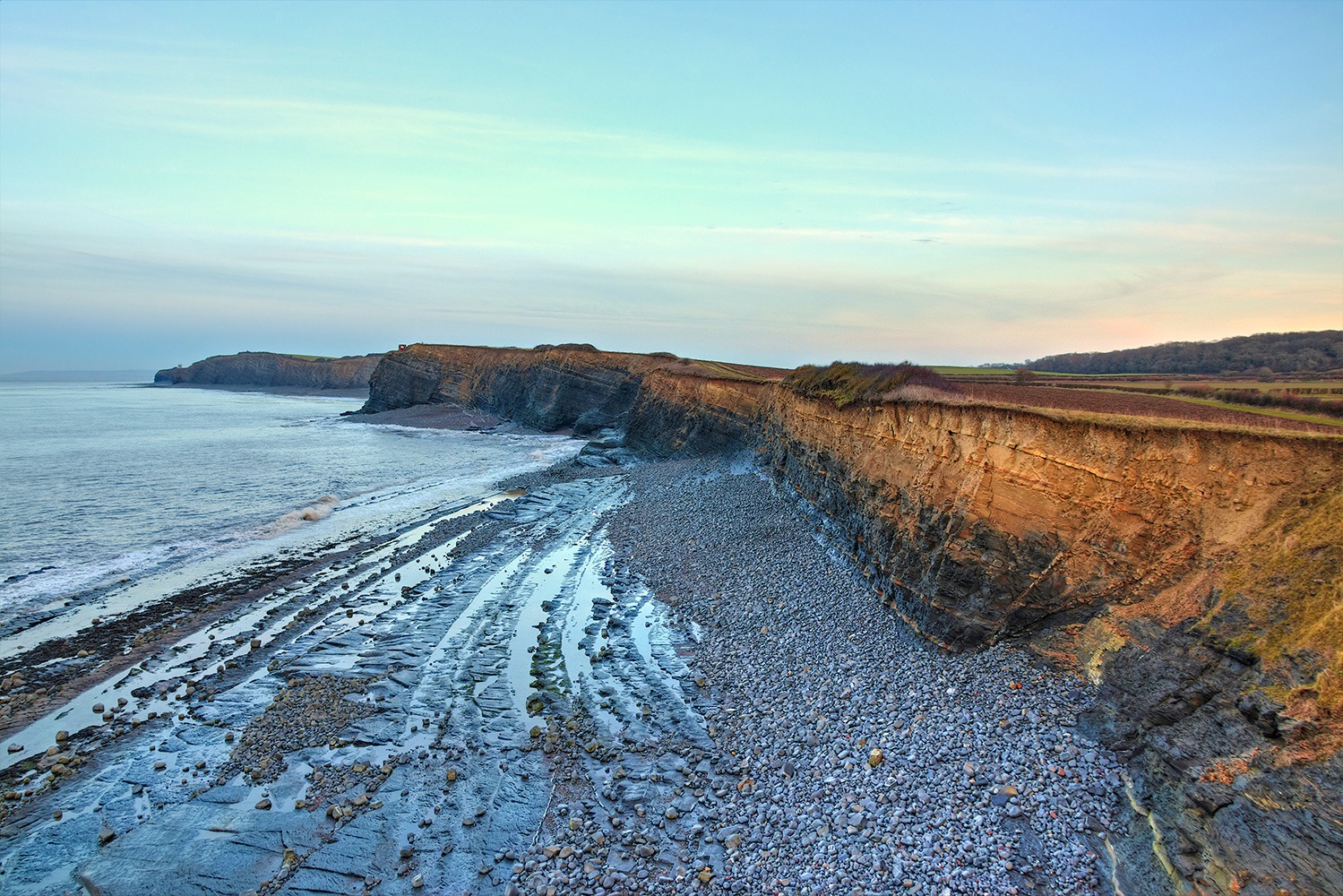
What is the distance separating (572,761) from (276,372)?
15786 cm

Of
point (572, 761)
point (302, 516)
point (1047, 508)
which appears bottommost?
point (572, 761)

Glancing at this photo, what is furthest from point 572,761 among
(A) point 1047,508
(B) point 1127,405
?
(B) point 1127,405

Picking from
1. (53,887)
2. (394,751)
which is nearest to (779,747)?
(394,751)

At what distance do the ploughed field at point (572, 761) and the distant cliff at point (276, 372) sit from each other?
117427mm

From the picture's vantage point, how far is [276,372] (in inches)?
5546

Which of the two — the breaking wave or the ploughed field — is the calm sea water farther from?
the ploughed field

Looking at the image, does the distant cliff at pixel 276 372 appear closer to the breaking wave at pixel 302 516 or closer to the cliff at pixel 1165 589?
the breaking wave at pixel 302 516

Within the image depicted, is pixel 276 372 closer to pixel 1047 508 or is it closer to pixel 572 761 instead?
pixel 572 761

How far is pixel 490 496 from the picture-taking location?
3195 centimetres

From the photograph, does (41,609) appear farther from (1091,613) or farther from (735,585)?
(1091,613)

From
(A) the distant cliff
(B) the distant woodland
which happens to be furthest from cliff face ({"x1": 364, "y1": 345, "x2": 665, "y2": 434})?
(A) the distant cliff

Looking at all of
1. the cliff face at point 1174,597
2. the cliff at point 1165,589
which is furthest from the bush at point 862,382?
the cliff face at point 1174,597

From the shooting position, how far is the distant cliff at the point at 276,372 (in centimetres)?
12494

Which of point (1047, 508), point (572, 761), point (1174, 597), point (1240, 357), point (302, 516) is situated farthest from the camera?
point (302, 516)
